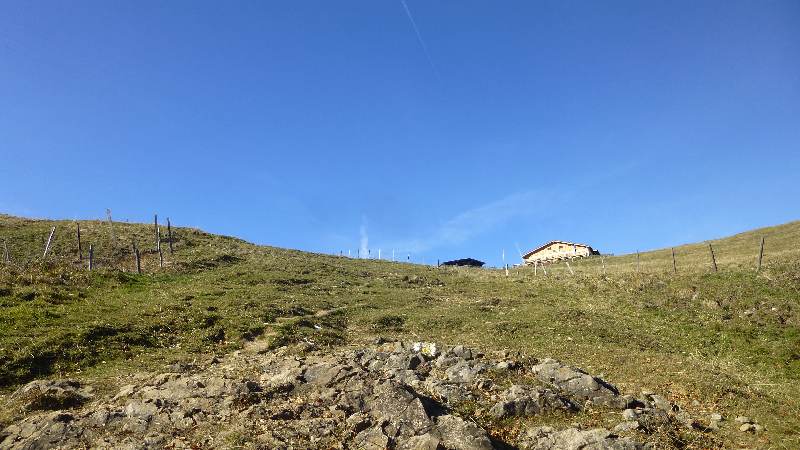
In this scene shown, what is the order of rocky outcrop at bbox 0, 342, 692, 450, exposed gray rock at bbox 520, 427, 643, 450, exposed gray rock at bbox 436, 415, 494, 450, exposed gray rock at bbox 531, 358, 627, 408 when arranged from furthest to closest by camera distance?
exposed gray rock at bbox 531, 358, 627, 408 < exposed gray rock at bbox 520, 427, 643, 450 < rocky outcrop at bbox 0, 342, 692, 450 < exposed gray rock at bbox 436, 415, 494, 450

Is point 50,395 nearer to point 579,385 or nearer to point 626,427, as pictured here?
point 579,385

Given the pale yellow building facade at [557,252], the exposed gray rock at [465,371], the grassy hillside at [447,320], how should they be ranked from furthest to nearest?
the pale yellow building facade at [557,252] → the grassy hillside at [447,320] → the exposed gray rock at [465,371]

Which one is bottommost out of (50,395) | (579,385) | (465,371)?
(579,385)

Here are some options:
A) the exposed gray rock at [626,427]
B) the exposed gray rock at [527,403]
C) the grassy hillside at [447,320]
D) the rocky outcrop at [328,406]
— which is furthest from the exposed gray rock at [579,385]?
the exposed gray rock at [626,427]

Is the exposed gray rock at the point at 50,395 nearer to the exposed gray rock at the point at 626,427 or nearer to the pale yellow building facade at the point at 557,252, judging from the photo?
the exposed gray rock at the point at 626,427

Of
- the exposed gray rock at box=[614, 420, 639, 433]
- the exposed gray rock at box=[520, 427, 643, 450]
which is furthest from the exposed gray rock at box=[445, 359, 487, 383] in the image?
the exposed gray rock at box=[614, 420, 639, 433]

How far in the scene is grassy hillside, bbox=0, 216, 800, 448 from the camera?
23844 mm

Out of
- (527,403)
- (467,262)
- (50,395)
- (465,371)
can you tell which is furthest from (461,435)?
(467,262)

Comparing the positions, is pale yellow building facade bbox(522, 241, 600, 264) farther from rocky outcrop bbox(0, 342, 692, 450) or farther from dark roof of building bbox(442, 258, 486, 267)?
rocky outcrop bbox(0, 342, 692, 450)

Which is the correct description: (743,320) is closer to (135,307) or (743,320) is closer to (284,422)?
(284,422)

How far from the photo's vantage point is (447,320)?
3659 cm

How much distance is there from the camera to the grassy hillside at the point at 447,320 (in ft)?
78.2

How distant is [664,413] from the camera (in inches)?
760

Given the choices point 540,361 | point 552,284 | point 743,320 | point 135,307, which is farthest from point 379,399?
point 552,284
